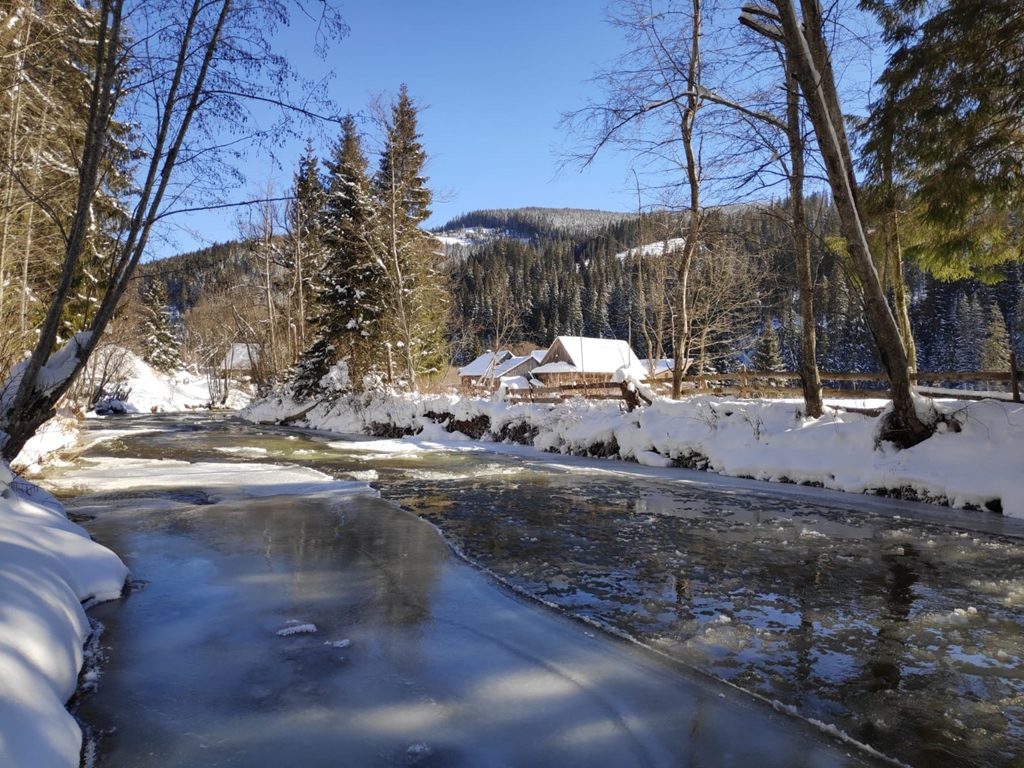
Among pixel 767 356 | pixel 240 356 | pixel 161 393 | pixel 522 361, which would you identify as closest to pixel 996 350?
pixel 767 356

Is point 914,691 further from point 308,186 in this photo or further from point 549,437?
point 308,186

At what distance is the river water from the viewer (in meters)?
2.43

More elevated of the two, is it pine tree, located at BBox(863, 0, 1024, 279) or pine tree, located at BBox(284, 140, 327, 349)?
pine tree, located at BBox(284, 140, 327, 349)

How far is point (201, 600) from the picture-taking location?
13.4ft

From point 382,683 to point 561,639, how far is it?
1.07 m

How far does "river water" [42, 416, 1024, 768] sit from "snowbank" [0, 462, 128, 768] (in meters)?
0.21

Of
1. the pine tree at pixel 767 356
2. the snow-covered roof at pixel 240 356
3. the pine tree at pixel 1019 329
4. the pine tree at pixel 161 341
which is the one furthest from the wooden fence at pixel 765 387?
the pine tree at pixel 161 341

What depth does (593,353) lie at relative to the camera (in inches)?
2255

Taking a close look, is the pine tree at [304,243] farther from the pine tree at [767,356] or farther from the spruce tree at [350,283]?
the pine tree at [767,356]

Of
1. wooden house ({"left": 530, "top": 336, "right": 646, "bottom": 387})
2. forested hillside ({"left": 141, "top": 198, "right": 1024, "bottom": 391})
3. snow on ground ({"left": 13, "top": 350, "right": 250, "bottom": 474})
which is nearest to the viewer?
forested hillside ({"left": 141, "top": 198, "right": 1024, "bottom": 391})

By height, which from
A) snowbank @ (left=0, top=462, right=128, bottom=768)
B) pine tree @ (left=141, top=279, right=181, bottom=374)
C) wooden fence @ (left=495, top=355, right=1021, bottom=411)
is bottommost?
snowbank @ (left=0, top=462, right=128, bottom=768)

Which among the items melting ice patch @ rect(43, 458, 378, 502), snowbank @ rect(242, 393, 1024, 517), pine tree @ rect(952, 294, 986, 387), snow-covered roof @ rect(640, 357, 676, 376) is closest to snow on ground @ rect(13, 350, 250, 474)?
melting ice patch @ rect(43, 458, 378, 502)

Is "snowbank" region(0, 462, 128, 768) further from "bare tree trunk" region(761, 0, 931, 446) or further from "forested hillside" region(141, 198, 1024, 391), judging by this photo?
"bare tree trunk" region(761, 0, 931, 446)

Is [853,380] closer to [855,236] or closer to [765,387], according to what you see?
[765,387]
